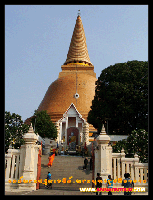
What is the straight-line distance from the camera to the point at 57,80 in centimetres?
4116

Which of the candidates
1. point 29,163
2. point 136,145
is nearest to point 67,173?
point 29,163

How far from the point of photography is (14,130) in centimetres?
1383

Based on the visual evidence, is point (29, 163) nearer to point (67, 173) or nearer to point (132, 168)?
point (67, 173)

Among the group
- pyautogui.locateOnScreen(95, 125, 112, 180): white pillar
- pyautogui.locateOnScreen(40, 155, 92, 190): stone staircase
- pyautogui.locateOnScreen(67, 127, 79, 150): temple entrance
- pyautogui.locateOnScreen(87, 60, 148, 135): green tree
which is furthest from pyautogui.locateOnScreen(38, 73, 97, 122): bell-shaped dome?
pyautogui.locateOnScreen(95, 125, 112, 180): white pillar

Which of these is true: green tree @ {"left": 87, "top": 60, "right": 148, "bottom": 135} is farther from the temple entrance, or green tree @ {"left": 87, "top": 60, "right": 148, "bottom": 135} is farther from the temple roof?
the temple roof

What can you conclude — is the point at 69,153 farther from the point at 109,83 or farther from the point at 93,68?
the point at 93,68

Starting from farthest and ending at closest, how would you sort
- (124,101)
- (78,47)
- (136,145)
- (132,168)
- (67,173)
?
(78,47)
(124,101)
(67,173)
(136,145)
(132,168)

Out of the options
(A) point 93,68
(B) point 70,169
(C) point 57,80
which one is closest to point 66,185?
(B) point 70,169

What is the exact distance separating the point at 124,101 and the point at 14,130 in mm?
9689

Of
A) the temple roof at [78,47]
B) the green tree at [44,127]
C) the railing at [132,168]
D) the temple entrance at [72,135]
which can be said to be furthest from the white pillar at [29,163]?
the temple roof at [78,47]

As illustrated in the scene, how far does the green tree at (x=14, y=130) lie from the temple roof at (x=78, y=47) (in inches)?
1254

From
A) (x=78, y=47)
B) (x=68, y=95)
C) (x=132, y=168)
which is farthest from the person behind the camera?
(x=78, y=47)

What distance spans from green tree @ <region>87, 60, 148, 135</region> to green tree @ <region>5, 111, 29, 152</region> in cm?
813

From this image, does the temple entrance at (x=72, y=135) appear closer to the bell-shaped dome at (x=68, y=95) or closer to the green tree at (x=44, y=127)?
the green tree at (x=44, y=127)
